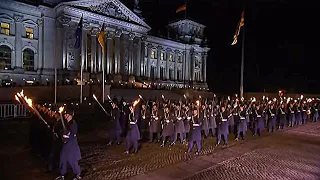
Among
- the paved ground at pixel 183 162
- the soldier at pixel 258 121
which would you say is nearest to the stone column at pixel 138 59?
the soldier at pixel 258 121

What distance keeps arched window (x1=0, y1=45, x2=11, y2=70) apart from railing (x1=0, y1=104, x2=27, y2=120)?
21.3 metres

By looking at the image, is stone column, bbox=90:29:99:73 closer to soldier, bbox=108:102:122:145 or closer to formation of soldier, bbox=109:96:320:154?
formation of soldier, bbox=109:96:320:154

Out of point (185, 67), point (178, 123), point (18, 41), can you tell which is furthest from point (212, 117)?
point (185, 67)

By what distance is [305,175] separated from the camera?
29.2 feet

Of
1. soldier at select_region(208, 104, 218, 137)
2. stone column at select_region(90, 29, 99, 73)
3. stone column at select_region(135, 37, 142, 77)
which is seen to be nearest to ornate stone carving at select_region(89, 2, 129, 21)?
stone column at select_region(90, 29, 99, 73)

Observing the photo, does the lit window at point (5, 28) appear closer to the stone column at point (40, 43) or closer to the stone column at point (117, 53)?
the stone column at point (40, 43)

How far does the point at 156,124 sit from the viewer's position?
1346 cm

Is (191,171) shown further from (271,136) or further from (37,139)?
(271,136)

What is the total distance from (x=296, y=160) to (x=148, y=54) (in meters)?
47.9

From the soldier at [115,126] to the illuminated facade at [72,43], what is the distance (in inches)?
681

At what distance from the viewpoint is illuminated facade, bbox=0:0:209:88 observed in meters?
35.8

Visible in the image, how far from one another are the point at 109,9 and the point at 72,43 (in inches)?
361

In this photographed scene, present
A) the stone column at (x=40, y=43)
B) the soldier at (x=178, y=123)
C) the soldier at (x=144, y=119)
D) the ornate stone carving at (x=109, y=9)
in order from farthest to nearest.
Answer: the ornate stone carving at (x=109, y=9)
the stone column at (x=40, y=43)
the soldier at (x=144, y=119)
the soldier at (x=178, y=123)

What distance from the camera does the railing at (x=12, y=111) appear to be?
16922mm
